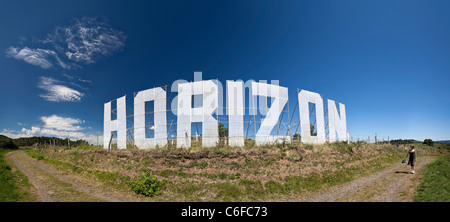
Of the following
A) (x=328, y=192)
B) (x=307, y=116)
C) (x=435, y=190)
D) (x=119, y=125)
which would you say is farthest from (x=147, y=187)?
(x=307, y=116)

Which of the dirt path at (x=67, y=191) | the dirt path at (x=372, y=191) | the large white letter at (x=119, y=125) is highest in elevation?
the large white letter at (x=119, y=125)

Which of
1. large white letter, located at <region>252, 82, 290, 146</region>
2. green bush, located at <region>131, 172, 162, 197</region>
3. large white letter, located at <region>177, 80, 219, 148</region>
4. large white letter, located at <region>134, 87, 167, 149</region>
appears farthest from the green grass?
large white letter, located at <region>134, 87, 167, 149</region>

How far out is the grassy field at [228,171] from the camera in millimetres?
9055

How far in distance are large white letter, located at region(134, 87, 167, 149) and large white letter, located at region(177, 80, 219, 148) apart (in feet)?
6.44

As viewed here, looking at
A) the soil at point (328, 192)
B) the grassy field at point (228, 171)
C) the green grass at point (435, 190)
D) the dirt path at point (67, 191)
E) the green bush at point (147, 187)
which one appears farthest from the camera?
the grassy field at point (228, 171)

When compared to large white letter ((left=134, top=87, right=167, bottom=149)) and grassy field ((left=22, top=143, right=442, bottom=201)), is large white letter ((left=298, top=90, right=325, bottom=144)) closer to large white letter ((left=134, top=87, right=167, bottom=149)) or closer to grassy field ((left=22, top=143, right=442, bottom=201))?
grassy field ((left=22, top=143, right=442, bottom=201))

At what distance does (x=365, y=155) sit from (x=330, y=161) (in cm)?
650

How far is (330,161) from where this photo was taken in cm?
1311

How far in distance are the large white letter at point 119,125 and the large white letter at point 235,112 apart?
12.1 m

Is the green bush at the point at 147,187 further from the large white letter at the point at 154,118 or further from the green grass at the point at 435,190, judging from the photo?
the green grass at the point at 435,190

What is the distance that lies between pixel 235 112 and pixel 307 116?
8.22 meters

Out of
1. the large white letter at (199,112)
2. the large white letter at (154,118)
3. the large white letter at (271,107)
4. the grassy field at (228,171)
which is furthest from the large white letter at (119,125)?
the large white letter at (271,107)
